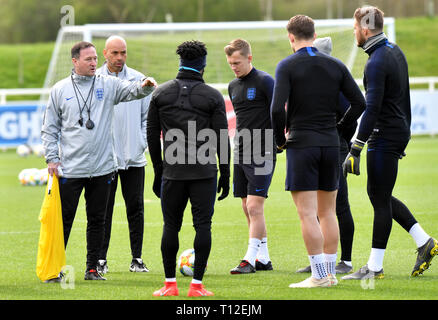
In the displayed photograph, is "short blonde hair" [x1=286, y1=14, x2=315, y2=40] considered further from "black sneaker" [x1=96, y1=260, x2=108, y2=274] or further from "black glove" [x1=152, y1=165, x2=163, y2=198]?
"black sneaker" [x1=96, y1=260, x2=108, y2=274]

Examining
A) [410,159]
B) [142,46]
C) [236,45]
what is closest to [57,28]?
[142,46]

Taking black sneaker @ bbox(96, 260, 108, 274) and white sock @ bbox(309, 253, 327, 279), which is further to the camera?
black sneaker @ bbox(96, 260, 108, 274)

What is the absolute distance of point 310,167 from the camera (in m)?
6.64

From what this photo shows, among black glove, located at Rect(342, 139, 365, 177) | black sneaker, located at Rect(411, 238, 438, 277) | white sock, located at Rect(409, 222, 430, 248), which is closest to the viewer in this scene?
black glove, located at Rect(342, 139, 365, 177)

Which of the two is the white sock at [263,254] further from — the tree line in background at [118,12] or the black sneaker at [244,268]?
the tree line in background at [118,12]

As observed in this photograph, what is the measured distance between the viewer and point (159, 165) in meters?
6.54

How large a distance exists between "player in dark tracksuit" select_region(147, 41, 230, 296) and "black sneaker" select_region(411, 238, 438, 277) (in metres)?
2.14

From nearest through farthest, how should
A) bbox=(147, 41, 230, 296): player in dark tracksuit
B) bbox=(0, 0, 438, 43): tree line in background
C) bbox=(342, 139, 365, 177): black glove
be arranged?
bbox=(147, 41, 230, 296): player in dark tracksuit → bbox=(342, 139, 365, 177): black glove → bbox=(0, 0, 438, 43): tree line in background

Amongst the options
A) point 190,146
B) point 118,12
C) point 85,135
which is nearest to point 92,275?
point 85,135

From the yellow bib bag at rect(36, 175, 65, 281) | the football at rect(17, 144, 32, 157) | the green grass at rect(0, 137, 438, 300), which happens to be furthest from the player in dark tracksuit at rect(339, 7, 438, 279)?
the football at rect(17, 144, 32, 157)

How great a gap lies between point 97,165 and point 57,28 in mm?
52028

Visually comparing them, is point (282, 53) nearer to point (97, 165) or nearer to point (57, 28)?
point (97, 165)

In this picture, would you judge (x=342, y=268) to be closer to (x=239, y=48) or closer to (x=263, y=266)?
(x=263, y=266)

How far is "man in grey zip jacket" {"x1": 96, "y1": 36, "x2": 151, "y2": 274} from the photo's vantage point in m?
8.03
